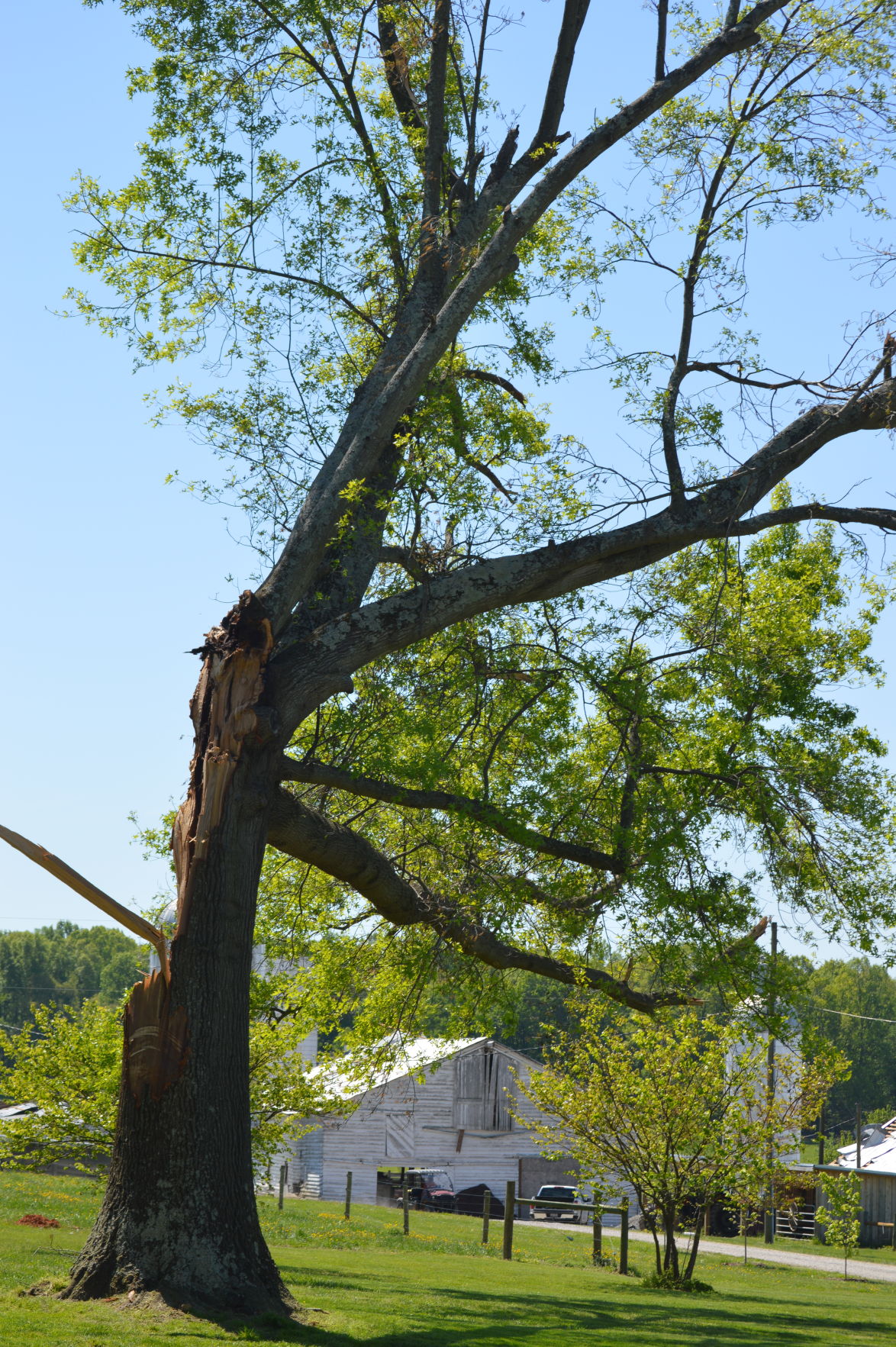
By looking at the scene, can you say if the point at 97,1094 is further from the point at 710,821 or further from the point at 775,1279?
the point at 775,1279

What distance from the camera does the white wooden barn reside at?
40.8 metres

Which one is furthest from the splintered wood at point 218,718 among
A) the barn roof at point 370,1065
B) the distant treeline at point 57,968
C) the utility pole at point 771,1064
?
the distant treeline at point 57,968

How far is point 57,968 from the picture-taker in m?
125

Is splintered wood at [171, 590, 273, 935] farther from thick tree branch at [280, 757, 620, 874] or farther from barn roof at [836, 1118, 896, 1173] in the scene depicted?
barn roof at [836, 1118, 896, 1173]

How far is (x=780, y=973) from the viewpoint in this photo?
12.9 meters

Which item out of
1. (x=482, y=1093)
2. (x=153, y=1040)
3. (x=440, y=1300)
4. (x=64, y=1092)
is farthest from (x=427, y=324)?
(x=482, y=1093)

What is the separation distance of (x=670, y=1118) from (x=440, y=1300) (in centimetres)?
711

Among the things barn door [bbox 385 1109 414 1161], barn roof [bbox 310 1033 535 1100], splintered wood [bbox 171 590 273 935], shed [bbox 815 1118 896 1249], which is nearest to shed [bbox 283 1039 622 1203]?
barn door [bbox 385 1109 414 1161]

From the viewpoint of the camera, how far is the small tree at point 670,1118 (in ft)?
62.0

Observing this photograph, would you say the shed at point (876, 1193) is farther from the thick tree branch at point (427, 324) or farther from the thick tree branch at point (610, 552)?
the thick tree branch at point (427, 324)

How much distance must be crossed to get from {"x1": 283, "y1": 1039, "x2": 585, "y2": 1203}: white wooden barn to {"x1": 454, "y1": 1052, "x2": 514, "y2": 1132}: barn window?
27mm

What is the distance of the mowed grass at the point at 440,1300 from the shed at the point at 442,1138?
12772mm

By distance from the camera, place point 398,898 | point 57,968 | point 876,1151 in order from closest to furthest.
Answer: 1. point 398,898
2. point 876,1151
3. point 57,968

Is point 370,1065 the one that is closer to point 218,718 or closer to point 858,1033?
point 218,718
